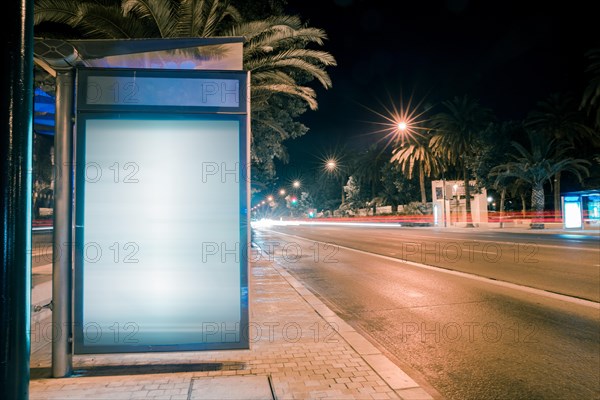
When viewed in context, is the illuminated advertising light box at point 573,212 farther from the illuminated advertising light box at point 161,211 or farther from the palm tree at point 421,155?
the illuminated advertising light box at point 161,211

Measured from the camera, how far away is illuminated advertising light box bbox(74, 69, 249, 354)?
4242 mm

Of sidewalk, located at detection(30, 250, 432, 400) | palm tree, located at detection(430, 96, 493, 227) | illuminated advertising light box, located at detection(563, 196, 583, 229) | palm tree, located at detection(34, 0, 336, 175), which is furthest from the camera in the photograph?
palm tree, located at detection(430, 96, 493, 227)

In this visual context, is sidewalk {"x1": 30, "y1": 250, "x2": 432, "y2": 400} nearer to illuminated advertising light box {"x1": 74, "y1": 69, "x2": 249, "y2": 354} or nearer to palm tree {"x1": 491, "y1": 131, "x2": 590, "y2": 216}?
illuminated advertising light box {"x1": 74, "y1": 69, "x2": 249, "y2": 354}

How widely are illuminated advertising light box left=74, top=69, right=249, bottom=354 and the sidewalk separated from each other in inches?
11.7

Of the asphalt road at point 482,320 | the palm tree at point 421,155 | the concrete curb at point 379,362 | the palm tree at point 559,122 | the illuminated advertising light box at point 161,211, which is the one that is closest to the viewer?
the concrete curb at point 379,362

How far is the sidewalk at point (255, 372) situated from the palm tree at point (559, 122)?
126 ft

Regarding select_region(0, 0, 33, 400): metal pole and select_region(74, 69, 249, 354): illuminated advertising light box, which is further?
select_region(74, 69, 249, 354): illuminated advertising light box

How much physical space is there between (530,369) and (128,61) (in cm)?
559

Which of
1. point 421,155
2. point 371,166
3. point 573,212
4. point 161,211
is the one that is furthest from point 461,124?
point 161,211

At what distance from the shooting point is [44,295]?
7051 mm

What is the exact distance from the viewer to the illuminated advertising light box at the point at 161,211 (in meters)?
4.24

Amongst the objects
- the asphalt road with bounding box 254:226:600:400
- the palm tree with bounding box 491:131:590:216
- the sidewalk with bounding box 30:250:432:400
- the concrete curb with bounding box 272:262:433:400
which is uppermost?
the palm tree with bounding box 491:131:590:216

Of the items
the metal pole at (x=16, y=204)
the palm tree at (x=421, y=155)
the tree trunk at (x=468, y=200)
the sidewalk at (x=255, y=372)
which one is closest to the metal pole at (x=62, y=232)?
the sidewalk at (x=255, y=372)

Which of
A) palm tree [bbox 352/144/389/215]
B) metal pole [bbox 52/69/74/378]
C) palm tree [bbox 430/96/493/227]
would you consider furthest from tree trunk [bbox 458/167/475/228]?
metal pole [bbox 52/69/74/378]
